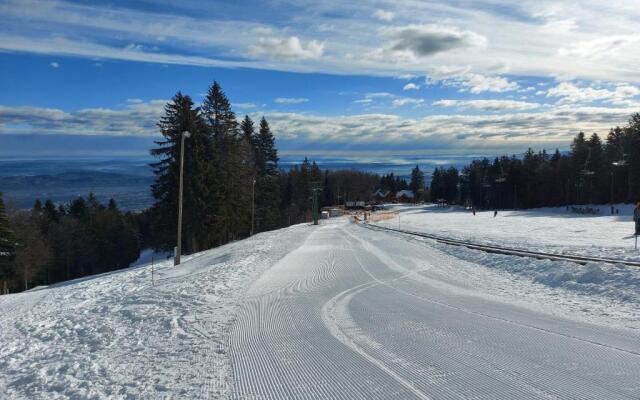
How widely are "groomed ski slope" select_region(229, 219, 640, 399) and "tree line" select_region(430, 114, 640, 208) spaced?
2834 inches

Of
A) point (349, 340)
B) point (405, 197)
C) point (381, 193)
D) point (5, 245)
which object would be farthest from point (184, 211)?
point (381, 193)

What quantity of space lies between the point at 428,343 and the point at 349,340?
1372mm

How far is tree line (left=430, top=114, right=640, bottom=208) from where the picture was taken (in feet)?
281

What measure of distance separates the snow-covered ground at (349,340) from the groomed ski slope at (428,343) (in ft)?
0.10

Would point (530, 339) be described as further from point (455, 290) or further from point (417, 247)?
point (417, 247)

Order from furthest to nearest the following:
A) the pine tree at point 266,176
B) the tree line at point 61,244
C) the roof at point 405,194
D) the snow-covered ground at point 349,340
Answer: the roof at point 405,194 → the pine tree at point 266,176 → the tree line at point 61,244 → the snow-covered ground at point 349,340

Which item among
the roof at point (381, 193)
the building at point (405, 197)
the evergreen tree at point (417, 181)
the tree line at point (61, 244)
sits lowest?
the tree line at point (61, 244)

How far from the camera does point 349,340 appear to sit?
28.7 ft

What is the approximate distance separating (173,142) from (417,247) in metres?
24.2

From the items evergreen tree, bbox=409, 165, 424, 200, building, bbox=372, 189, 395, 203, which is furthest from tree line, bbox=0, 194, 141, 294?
evergreen tree, bbox=409, 165, 424, 200

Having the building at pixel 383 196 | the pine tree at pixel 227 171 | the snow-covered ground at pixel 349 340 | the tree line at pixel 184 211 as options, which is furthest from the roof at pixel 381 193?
the snow-covered ground at pixel 349 340

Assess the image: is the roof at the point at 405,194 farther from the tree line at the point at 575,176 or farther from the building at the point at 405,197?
the tree line at the point at 575,176

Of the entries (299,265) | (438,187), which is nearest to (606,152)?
(438,187)

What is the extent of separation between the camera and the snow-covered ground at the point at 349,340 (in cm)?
645
